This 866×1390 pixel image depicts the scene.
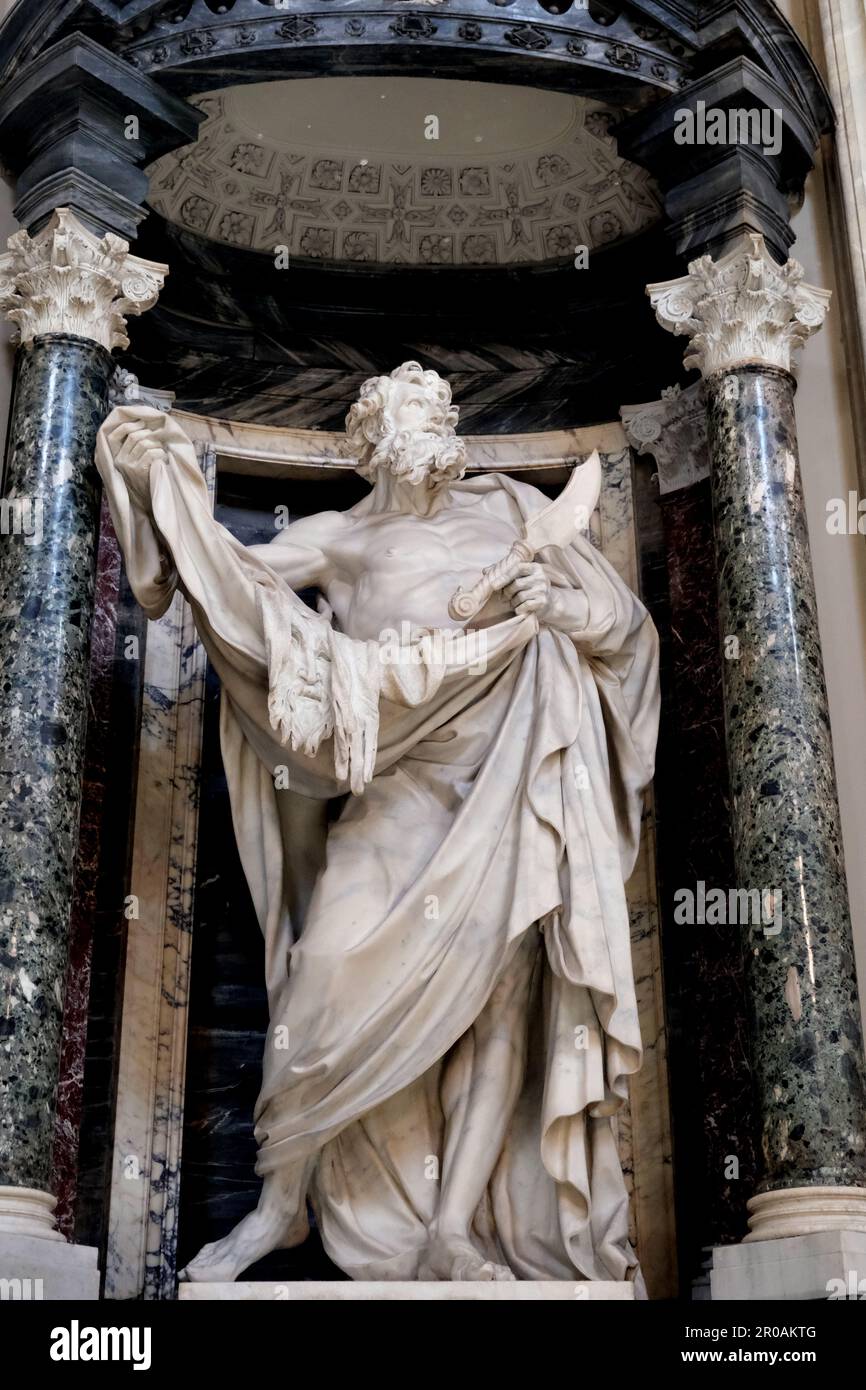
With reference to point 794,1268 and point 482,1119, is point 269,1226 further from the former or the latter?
point 794,1268

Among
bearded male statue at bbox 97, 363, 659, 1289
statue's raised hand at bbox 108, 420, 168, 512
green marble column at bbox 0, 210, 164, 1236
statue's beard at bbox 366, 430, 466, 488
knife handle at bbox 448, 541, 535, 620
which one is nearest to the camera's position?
green marble column at bbox 0, 210, 164, 1236

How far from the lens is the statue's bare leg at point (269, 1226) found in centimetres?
700

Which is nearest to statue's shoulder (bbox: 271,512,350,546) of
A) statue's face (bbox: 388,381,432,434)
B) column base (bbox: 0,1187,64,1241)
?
statue's face (bbox: 388,381,432,434)

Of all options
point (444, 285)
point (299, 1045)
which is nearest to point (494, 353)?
point (444, 285)

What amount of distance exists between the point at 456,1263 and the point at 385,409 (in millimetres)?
3456

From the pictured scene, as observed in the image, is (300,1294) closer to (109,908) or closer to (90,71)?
(109,908)

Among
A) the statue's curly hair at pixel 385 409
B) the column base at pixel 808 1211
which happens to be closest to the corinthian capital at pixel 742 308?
the statue's curly hair at pixel 385 409

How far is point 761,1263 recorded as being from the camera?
6.66 m

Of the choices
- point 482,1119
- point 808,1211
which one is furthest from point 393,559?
point 808,1211

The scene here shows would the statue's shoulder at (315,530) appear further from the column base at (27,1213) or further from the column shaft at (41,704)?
the column base at (27,1213)

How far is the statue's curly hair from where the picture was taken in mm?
8047

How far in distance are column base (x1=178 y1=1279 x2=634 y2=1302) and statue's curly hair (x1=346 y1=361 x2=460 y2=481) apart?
3.37 meters

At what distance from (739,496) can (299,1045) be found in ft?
9.29

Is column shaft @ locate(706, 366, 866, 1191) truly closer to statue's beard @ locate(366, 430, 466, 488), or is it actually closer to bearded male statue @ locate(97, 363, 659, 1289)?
bearded male statue @ locate(97, 363, 659, 1289)
